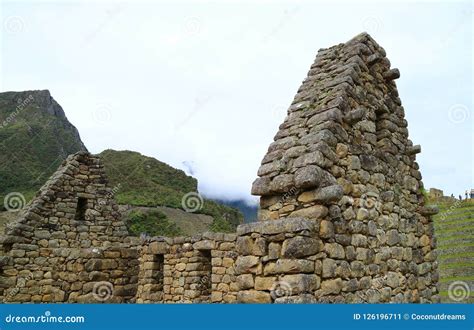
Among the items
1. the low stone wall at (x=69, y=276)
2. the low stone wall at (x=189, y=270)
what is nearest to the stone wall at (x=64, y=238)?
the low stone wall at (x=69, y=276)

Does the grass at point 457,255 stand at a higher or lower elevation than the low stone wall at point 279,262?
higher

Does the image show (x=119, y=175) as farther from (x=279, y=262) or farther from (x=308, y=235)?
(x=308, y=235)

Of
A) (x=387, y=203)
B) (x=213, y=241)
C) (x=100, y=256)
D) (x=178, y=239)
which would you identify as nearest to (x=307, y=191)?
(x=387, y=203)

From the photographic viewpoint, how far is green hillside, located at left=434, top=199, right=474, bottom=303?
13205 mm

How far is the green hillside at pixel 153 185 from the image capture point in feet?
79.8

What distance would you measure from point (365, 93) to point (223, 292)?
4809 millimetres

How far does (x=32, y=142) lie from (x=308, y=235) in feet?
116

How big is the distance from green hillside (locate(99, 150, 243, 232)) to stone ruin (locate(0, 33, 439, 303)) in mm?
12018

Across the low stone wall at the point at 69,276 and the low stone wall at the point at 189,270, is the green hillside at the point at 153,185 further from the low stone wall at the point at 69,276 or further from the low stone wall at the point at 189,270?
the low stone wall at the point at 69,276

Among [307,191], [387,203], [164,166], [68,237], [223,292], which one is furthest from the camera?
[164,166]

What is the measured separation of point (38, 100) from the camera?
4594cm

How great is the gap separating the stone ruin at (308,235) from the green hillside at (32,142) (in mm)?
15292

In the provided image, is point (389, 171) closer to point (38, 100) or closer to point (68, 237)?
point (68, 237)

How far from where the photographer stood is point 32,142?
35031mm
